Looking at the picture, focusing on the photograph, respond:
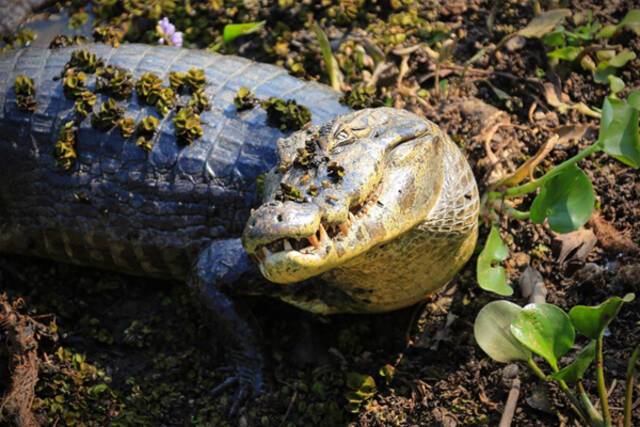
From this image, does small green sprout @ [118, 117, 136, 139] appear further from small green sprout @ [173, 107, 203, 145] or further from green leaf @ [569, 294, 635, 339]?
green leaf @ [569, 294, 635, 339]

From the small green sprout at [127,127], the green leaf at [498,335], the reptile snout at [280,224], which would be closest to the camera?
the reptile snout at [280,224]

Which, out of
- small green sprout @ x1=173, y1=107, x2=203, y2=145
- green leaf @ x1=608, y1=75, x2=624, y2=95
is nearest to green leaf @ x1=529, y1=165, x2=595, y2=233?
green leaf @ x1=608, y1=75, x2=624, y2=95

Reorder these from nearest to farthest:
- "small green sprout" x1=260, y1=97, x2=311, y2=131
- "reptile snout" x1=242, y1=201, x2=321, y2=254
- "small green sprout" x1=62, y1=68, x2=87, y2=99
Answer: "reptile snout" x1=242, y1=201, x2=321, y2=254 < "small green sprout" x1=260, y1=97, x2=311, y2=131 < "small green sprout" x1=62, y1=68, x2=87, y2=99

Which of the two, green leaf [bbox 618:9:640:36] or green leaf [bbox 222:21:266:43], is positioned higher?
green leaf [bbox 618:9:640:36]

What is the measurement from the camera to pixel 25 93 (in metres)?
3.85

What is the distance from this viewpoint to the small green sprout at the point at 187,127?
11.8ft

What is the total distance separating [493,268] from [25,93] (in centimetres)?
207

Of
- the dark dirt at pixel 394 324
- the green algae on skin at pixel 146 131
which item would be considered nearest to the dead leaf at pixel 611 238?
the dark dirt at pixel 394 324

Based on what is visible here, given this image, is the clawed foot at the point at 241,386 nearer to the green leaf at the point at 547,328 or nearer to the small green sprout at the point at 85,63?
the green leaf at the point at 547,328

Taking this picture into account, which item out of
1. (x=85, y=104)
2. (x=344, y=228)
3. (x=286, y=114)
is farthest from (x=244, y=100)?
(x=344, y=228)

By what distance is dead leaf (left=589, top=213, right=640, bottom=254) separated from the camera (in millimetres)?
3590

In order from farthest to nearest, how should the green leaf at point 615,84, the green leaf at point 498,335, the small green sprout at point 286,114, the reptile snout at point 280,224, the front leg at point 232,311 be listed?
the green leaf at point 615,84
the small green sprout at point 286,114
the front leg at point 232,311
the green leaf at point 498,335
the reptile snout at point 280,224

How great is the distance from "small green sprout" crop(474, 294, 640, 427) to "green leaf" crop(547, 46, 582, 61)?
1.65 m

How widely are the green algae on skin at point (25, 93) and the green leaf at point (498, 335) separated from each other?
208cm
